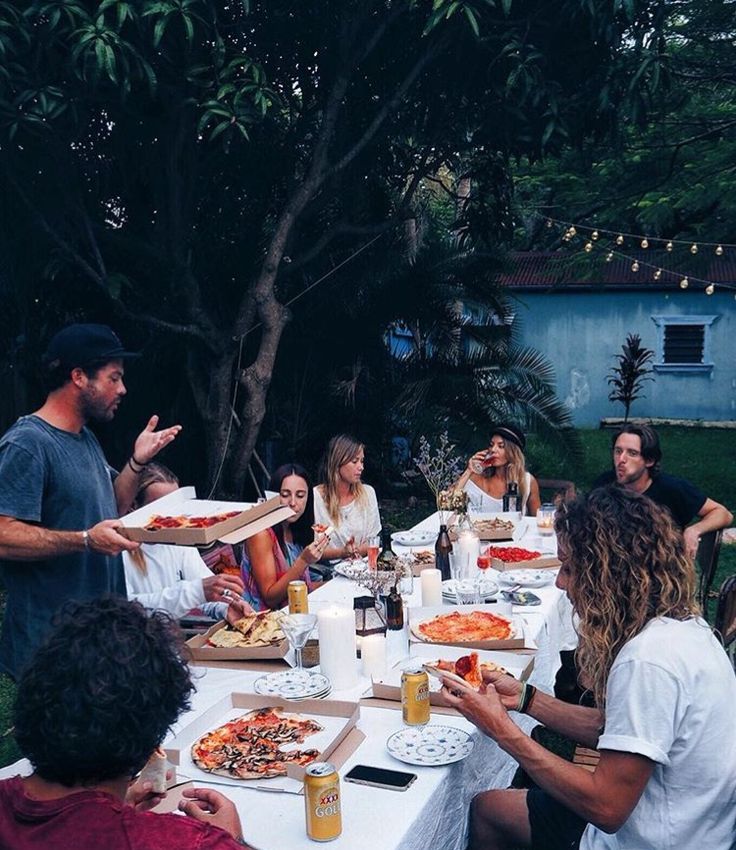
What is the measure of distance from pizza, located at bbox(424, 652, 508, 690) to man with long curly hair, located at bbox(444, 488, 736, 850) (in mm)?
197

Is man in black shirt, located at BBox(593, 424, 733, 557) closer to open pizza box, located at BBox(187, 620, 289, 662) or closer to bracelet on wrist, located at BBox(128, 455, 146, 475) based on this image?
open pizza box, located at BBox(187, 620, 289, 662)

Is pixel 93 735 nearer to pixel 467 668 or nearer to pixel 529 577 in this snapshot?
pixel 467 668

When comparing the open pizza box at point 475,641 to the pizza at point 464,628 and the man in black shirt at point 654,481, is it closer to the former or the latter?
the pizza at point 464,628

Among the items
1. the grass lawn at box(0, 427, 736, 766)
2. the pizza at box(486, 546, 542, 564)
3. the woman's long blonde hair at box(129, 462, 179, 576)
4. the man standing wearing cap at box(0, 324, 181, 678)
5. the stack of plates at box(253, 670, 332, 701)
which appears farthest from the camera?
the grass lawn at box(0, 427, 736, 766)

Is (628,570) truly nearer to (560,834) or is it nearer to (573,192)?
(560,834)

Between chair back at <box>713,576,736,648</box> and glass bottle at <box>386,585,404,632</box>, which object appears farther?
glass bottle at <box>386,585,404,632</box>

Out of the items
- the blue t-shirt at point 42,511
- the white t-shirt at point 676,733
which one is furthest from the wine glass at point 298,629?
the white t-shirt at point 676,733

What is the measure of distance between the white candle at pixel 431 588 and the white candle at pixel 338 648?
93 centimetres

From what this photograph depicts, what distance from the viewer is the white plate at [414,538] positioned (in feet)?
17.9

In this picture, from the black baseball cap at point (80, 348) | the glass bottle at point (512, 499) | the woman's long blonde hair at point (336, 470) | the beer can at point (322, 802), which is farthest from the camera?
the glass bottle at point (512, 499)

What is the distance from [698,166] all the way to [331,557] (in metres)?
7.07

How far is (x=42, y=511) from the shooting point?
10.8 feet

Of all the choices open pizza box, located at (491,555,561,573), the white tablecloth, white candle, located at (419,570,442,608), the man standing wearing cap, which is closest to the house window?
open pizza box, located at (491,555,561,573)

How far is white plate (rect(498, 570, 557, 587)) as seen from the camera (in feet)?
15.0
